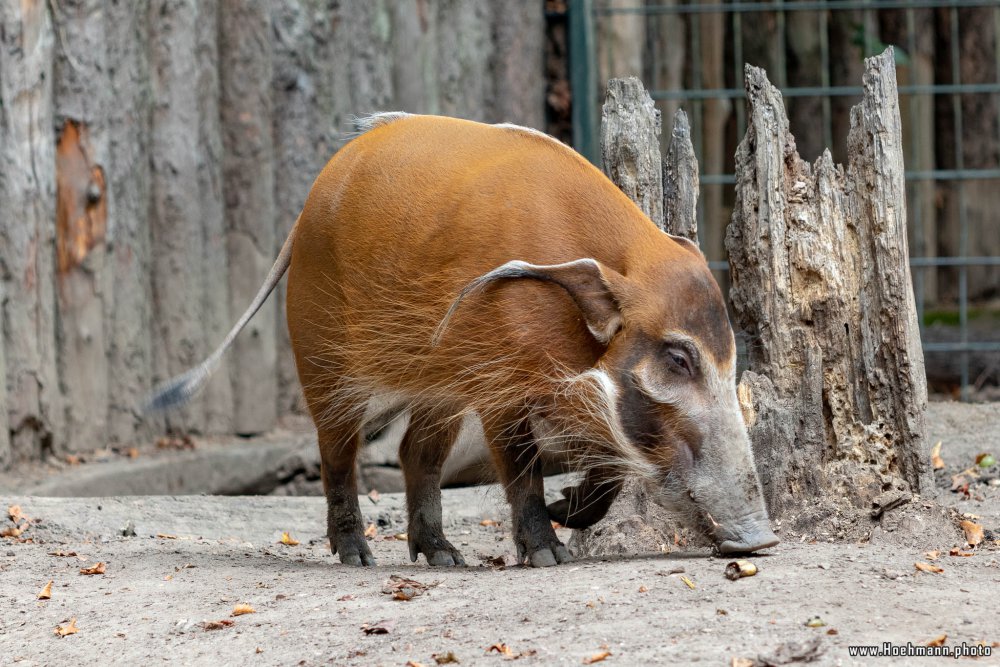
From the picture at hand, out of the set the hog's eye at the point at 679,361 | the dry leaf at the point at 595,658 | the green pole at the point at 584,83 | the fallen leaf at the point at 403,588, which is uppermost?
the green pole at the point at 584,83

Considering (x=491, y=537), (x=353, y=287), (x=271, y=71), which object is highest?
(x=271, y=71)

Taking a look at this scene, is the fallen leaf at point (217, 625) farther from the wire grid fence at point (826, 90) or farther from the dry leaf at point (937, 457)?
the wire grid fence at point (826, 90)

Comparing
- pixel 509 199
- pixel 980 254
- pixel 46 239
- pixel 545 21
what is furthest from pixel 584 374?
pixel 980 254

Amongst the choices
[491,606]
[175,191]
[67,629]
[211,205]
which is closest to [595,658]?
[491,606]

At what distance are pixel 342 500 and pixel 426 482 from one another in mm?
305

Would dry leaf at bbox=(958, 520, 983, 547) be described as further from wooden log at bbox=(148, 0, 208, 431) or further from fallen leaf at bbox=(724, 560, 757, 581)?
wooden log at bbox=(148, 0, 208, 431)

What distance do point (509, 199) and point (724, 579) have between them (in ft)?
4.29

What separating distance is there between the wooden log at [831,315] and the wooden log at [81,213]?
3.27 meters

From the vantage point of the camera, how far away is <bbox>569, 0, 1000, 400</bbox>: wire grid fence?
8055 mm

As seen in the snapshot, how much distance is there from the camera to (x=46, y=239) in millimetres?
5953

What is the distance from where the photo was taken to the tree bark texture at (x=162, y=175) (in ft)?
19.2

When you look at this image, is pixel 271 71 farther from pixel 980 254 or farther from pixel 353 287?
pixel 980 254

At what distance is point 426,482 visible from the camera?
4.69 metres

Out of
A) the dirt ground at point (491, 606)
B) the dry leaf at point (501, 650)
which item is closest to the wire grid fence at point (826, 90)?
the dirt ground at point (491, 606)
